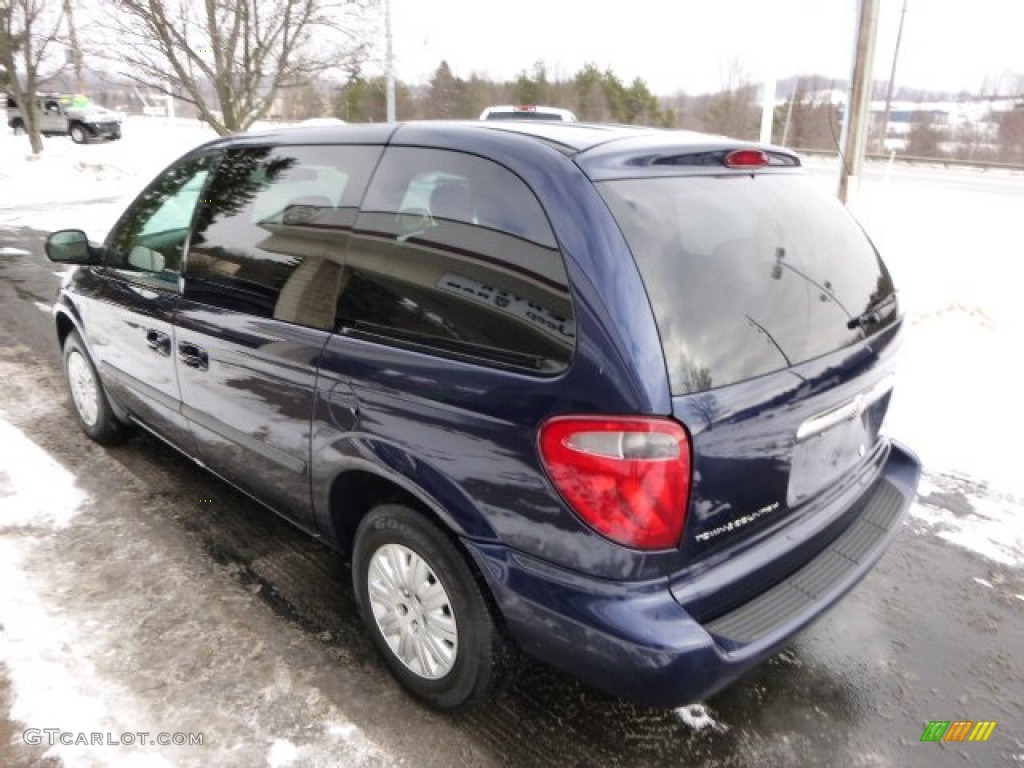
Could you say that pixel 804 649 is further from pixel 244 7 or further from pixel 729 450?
pixel 244 7

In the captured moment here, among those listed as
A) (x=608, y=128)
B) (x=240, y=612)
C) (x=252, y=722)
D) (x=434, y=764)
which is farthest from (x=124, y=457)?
(x=608, y=128)

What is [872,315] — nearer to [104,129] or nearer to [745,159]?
[745,159]

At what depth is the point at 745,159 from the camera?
7.67 feet

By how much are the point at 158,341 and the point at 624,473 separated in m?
2.45

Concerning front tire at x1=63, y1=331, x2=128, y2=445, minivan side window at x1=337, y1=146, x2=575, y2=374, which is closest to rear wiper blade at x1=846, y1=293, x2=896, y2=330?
minivan side window at x1=337, y1=146, x2=575, y2=374

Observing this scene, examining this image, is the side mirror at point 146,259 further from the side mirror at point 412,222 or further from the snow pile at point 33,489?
the side mirror at point 412,222

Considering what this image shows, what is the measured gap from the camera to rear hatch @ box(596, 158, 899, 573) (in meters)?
1.86

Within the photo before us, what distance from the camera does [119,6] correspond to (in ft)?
36.8

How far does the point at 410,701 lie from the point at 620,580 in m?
1.02

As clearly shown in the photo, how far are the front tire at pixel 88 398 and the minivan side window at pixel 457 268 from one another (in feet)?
7.98

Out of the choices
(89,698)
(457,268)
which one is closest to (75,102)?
(89,698)

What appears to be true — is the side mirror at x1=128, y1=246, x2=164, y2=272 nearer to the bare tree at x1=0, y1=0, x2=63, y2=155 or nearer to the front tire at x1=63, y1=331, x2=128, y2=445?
the front tire at x1=63, y1=331, x2=128, y2=445

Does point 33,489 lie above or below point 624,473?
below

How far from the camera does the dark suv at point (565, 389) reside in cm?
182
